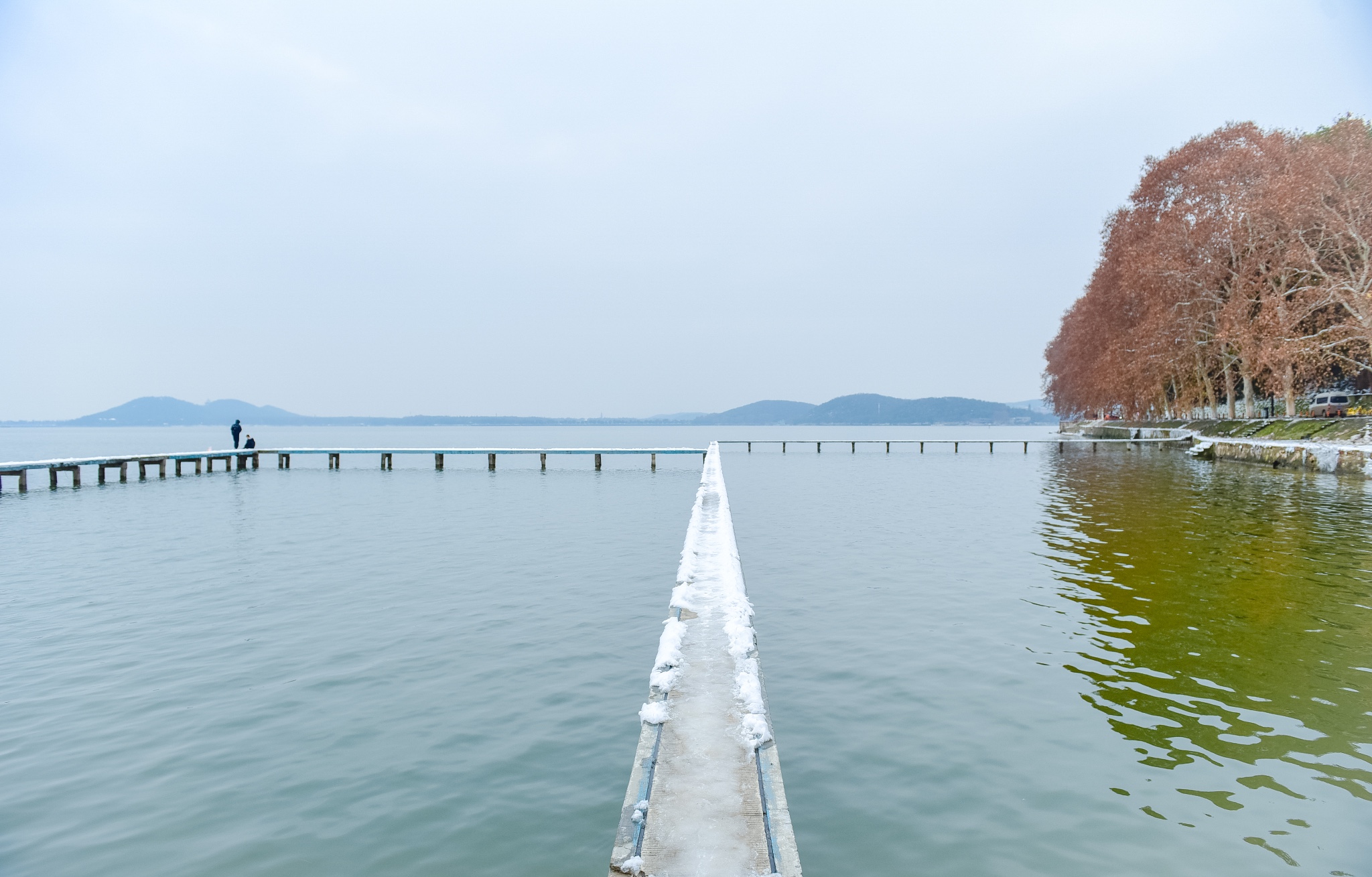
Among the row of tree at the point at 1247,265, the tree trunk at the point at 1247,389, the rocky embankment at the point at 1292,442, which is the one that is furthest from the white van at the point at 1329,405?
the rocky embankment at the point at 1292,442

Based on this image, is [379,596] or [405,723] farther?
[379,596]

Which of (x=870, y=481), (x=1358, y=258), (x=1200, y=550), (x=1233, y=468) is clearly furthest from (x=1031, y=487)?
(x=1358, y=258)

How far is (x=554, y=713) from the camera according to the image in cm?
662

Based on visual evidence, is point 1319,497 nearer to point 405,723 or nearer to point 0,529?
point 405,723

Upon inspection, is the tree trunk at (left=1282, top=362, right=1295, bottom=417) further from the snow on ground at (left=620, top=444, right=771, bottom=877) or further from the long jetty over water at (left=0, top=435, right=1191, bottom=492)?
the snow on ground at (left=620, top=444, right=771, bottom=877)

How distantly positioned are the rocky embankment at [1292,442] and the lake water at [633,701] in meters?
19.7

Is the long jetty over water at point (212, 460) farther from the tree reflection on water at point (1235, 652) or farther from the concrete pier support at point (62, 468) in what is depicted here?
the tree reflection on water at point (1235, 652)

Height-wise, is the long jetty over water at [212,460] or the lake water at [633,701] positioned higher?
the long jetty over water at [212,460]

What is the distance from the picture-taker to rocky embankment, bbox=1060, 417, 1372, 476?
31188mm

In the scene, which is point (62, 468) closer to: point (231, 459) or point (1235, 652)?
point (231, 459)

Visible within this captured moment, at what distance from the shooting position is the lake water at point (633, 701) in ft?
15.1

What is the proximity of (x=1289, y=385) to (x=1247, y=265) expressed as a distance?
6.39 m

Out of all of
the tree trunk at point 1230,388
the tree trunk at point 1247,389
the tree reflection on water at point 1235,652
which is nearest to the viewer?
the tree reflection on water at point 1235,652

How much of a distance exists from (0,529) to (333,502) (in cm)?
855
